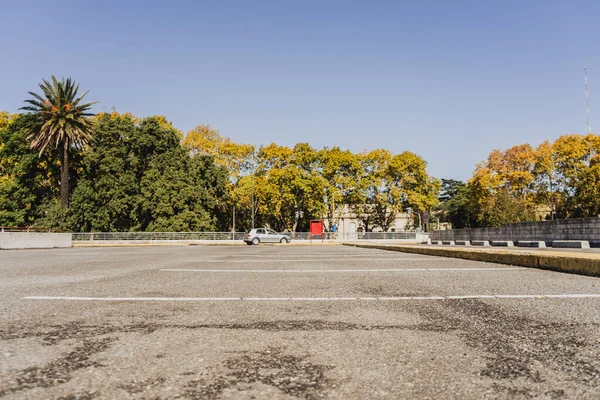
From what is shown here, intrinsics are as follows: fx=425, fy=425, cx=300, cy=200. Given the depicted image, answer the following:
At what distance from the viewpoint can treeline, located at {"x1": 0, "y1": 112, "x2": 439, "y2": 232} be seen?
146 feet

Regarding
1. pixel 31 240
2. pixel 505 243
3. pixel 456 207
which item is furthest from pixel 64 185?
pixel 456 207

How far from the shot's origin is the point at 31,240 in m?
26.1

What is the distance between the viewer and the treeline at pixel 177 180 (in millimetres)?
44572

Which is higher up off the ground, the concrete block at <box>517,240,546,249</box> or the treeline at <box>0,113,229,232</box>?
the treeline at <box>0,113,229,232</box>

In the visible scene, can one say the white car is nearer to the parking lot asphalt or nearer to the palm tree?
the palm tree

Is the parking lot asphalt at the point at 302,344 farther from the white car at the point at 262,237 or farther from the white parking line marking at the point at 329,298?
the white car at the point at 262,237

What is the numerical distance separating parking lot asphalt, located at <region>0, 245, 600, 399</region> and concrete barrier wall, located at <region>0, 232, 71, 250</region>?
77.7 feet

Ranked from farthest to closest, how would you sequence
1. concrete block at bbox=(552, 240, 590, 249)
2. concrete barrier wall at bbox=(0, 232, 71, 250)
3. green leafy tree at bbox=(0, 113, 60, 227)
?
green leafy tree at bbox=(0, 113, 60, 227) < concrete barrier wall at bbox=(0, 232, 71, 250) < concrete block at bbox=(552, 240, 590, 249)

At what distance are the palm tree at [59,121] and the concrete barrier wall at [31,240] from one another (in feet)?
49.3

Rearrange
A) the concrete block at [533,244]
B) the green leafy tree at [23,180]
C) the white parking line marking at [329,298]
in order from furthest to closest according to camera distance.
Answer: the green leafy tree at [23,180]
the concrete block at [533,244]
the white parking line marking at [329,298]

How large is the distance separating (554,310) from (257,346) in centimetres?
263

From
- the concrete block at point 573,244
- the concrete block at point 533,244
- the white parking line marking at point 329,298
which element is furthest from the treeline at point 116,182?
the white parking line marking at point 329,298

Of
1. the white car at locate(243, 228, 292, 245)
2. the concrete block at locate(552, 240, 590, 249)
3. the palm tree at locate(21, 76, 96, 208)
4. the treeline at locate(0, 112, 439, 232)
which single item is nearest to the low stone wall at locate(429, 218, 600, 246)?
the concrete block at locate(552, 240, 590, 249)

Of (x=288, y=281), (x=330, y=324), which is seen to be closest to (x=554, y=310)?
(x=330, y=324)
